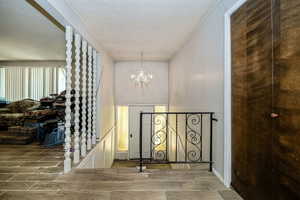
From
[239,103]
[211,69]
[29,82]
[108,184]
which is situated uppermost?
[29,82]

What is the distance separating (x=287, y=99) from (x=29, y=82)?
26.0ft

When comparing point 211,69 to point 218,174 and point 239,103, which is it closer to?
point 239,103

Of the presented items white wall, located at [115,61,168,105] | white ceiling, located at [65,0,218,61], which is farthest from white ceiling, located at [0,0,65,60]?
white wall, located at [115,61,168,105]

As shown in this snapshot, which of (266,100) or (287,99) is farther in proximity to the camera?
(266,100)

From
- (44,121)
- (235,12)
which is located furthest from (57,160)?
(235,12)

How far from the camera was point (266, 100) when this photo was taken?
1.45 metres

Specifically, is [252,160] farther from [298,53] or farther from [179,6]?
[179,6]

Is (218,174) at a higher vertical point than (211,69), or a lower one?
lower

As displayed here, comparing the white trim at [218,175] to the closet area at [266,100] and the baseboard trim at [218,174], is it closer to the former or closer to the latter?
the baseboard trim at [218,174]

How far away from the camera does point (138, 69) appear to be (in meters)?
6.91

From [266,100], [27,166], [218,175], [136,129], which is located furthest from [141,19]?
[136,129]

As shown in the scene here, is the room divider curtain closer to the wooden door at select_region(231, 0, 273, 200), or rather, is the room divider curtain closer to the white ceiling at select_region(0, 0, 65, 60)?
the white ceiling at select_region(0, 0, 65, 60)

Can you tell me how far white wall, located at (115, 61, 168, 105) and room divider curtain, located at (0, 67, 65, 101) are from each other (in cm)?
224

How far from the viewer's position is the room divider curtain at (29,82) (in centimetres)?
669
